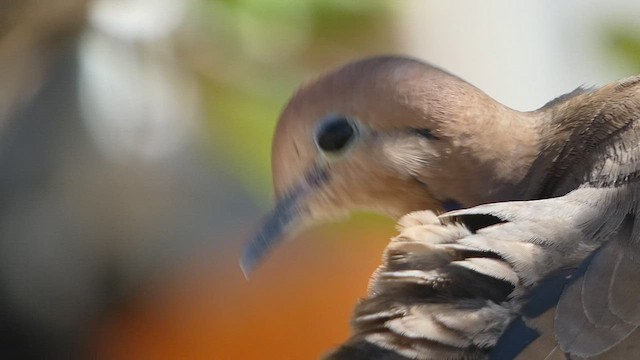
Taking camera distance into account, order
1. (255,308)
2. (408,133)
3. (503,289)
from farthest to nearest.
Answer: (255,308) < (408,133) < (503,289)

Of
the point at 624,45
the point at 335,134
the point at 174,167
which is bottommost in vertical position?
the point at 174,167

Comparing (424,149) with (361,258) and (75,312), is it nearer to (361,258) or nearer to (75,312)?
(361,258)

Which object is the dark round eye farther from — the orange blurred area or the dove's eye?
the orange blurred area

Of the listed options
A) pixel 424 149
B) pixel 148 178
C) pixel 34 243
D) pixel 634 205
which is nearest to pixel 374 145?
pixel 424 149

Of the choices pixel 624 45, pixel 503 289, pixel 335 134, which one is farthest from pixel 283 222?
pixel 624 45

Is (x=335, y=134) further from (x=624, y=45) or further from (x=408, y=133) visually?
(x=624, y=45)
